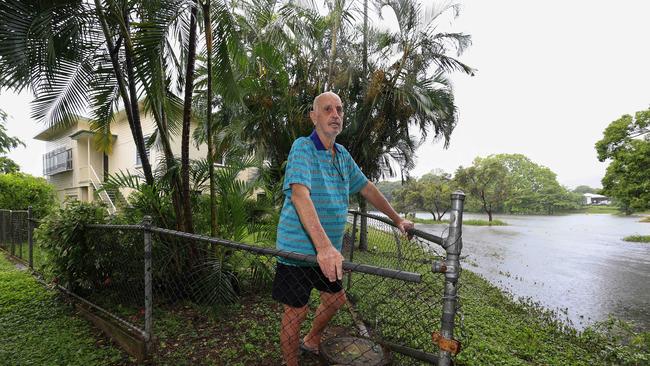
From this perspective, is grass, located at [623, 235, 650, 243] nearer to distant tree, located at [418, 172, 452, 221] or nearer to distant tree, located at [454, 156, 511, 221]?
distant tree, located at [454, 156, 511, 221]

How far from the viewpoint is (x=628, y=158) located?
1900cm

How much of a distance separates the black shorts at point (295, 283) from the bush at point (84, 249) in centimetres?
240

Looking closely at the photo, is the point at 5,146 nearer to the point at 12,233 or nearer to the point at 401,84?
the point at 12,233

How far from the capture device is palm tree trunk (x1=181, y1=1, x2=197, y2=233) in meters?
3.80

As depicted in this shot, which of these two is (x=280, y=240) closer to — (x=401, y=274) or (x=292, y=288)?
(x=292, y=288)

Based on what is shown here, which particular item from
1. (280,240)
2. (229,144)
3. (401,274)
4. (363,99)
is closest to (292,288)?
(280,240)

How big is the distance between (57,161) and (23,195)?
10938mm

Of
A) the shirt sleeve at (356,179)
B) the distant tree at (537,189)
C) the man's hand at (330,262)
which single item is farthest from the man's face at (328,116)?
the distant tree at (537,189)

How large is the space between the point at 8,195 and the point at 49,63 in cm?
975

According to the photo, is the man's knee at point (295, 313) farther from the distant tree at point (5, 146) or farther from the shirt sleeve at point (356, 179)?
the distant tree at point (5, 146)

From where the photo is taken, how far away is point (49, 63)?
10.6 feet

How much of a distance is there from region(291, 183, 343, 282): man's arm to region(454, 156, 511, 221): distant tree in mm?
34265

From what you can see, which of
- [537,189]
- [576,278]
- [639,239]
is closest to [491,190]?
[639,239]

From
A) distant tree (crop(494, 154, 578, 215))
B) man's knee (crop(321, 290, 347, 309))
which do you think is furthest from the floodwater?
distant tree (crop(494, 154, 578, 215))
